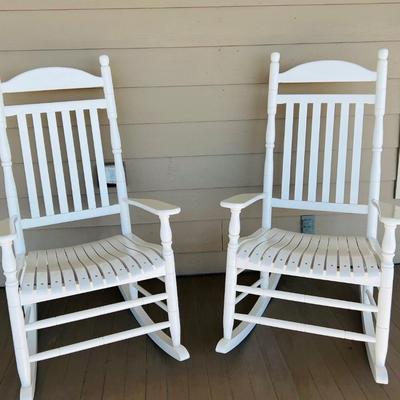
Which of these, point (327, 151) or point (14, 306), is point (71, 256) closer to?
point (14, 306)

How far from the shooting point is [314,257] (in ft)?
4.94

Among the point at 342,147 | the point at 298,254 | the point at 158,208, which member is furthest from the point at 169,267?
the point at 342,147

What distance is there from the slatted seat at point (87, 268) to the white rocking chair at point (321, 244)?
1.04ft

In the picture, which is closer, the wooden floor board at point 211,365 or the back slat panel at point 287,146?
the wooden floor board at point 211,365

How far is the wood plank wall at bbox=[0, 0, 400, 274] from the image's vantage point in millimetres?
1847

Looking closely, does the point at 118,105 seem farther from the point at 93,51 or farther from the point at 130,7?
the point at 130,7

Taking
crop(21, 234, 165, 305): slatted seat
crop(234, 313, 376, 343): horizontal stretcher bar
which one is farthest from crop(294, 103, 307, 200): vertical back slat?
crop(21, 234, 165, 305): slatted seat

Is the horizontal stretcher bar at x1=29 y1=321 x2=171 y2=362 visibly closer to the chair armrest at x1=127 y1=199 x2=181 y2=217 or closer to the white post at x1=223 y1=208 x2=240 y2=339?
the white post at x1=223 y1=208 x2=240 y2=339

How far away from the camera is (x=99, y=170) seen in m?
1.83

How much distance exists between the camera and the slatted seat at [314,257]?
1.41 metres

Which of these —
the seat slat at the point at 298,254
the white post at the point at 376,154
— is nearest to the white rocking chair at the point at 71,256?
the seat slat at the point at 298,254

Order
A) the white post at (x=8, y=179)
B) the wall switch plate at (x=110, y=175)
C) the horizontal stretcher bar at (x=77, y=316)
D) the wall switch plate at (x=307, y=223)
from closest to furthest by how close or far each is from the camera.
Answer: the horizontal stretcher bar at (x=77, y=316), the white post at (x=8, y=179), the wall switch plate at (x=110, y=175), the wall switch plate at (x=307, y=223)

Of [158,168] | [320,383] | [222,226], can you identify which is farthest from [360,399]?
[158,168]

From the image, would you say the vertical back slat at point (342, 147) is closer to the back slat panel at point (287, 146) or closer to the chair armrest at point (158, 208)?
the back slat panel at point (287, 146)
